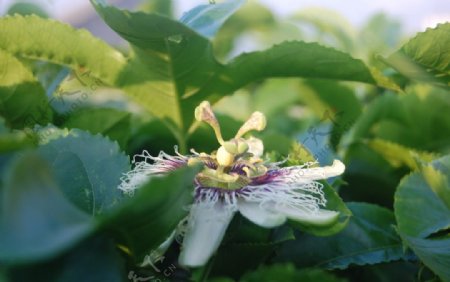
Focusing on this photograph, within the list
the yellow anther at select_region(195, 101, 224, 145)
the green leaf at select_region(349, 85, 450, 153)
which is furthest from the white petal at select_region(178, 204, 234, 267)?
the green leaf at select_region(349, 85, 450, 153)

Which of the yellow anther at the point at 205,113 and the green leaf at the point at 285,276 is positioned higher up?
the green leaf at the point at 285,276

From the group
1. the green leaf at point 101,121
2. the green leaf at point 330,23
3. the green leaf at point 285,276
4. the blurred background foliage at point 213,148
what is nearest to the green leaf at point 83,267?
the blurred background foliage at point 213,148

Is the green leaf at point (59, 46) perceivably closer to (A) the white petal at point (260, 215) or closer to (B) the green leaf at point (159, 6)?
(A) the white petal at point (260, 215)

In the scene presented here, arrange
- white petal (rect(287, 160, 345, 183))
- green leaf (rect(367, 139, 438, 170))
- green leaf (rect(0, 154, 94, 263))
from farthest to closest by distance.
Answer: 1. green leaf (rect(367, 139, 438, 170))
2. white petal (rect(287, 160, 345, 183))
3. green leaf (rect(0, 154, 94, 263))

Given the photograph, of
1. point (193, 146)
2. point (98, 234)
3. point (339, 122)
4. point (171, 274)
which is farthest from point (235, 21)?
point (98, 234)

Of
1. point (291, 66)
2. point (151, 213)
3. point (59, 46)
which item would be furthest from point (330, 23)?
point (151, 213)

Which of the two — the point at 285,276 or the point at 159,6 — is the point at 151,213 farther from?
the point at 159,6

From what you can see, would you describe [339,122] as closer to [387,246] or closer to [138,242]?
[387,246]

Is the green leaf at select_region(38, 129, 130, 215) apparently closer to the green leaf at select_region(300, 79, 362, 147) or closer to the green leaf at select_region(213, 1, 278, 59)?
the green leaf at select_region(300, 79, 362, 147)
